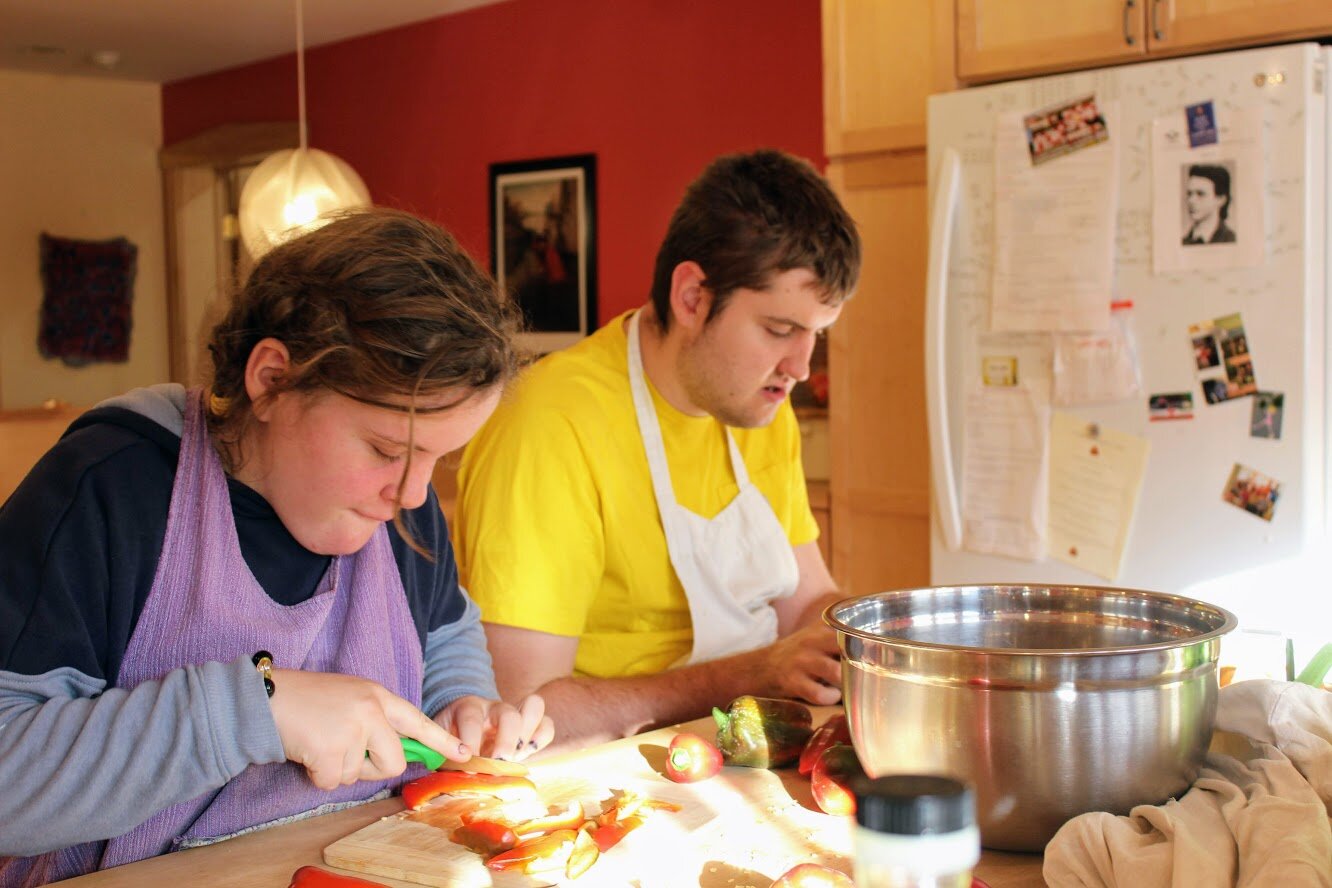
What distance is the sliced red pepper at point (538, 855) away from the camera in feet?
3.61

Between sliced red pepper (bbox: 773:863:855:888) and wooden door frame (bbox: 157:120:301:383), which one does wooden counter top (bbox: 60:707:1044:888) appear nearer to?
sliced red pepper (bbox: 773:863:855:888)

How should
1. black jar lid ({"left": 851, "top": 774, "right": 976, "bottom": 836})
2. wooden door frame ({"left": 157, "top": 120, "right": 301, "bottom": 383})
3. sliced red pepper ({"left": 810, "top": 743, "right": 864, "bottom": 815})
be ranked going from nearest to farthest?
black jar lid ({"left": 851, "top": 774, "right": 976, "bottom": 836}) < sliced red pepper ({"left": 810, "top": 743, "right": 864, "bottom": 815}) < wooden door frame ({"left": 157, "top": 120, "right": 301, "bottom": 383})

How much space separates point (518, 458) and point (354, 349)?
0.72m

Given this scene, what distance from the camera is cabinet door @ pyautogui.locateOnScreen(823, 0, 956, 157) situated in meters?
3.14

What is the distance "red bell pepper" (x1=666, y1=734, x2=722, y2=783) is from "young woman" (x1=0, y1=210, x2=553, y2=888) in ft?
0.57

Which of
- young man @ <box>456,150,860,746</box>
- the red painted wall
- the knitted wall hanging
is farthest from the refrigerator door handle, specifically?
the knitted wall hanging

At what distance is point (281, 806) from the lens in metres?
1.32

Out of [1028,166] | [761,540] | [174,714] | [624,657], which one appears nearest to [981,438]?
[1028,166]

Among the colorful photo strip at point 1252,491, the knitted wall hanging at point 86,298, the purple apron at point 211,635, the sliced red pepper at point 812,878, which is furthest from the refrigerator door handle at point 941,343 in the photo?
the knitted wall hanging at point 86,298

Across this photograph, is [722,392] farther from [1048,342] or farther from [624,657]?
[1048,342]

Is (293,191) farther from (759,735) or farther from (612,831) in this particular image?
(612,831)

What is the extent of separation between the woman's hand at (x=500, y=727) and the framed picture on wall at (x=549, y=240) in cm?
391

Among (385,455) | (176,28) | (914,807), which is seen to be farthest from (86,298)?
(914,807)

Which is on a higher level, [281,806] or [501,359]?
[501,359]
